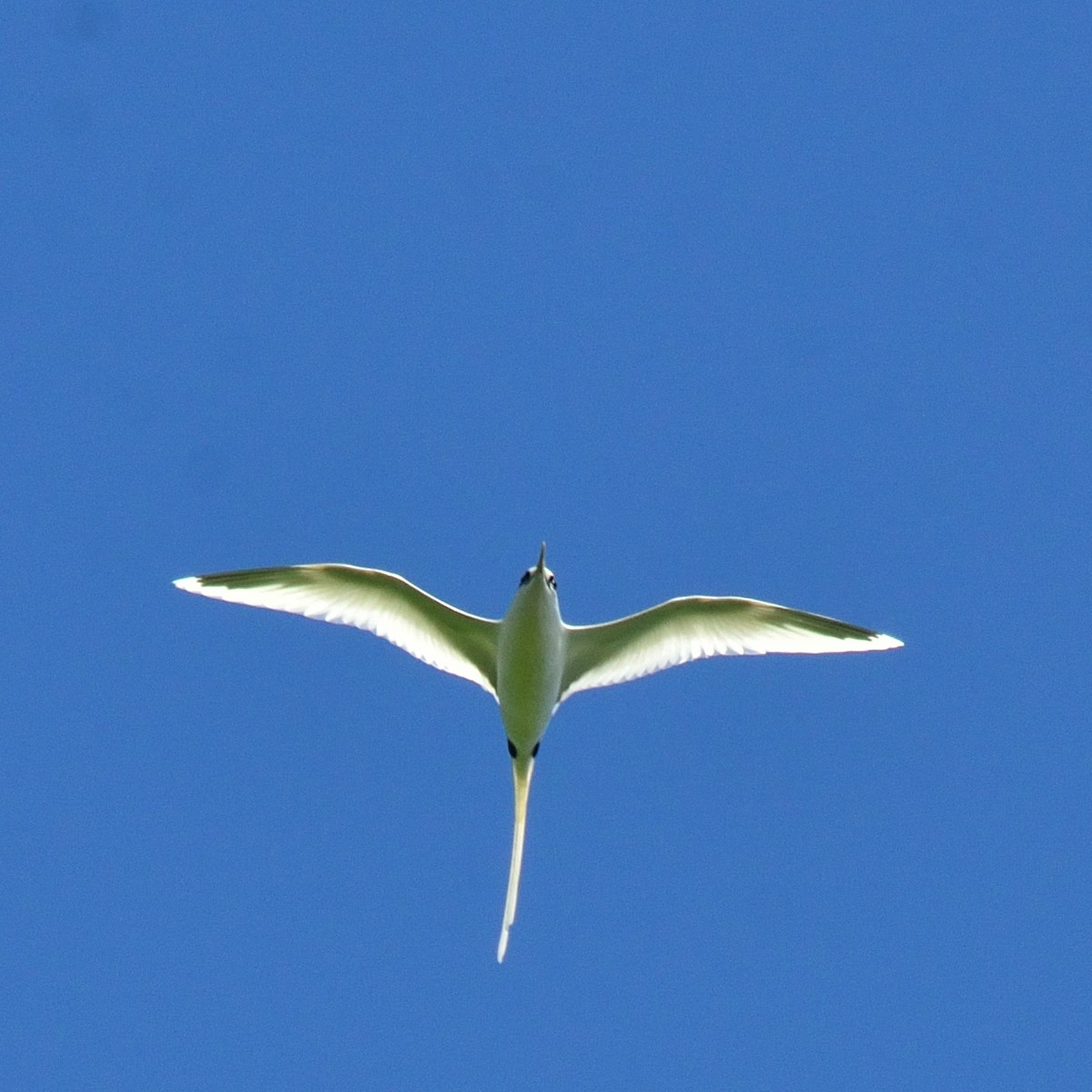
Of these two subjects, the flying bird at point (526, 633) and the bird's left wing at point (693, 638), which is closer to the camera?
the flying bird at point (526, 633)

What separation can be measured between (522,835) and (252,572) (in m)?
3.49

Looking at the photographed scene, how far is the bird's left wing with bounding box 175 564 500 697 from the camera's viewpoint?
72.9 feet

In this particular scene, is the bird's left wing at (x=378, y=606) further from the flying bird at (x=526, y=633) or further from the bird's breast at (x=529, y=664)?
the bird's breast at (x=529, y=664)

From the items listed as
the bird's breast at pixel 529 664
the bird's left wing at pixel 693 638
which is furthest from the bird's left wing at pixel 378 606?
the bird's left wing at pixel 693 638

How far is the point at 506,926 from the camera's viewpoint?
22.4 metres

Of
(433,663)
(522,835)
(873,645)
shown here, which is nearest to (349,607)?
(433,663)

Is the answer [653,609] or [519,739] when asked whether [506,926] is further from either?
[653,609]

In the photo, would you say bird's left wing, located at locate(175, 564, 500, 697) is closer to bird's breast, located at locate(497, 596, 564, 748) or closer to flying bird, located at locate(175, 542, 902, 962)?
flying bird, located at locate(175, 542, 902, 962)

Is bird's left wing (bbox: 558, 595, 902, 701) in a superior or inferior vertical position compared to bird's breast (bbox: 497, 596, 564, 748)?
superior

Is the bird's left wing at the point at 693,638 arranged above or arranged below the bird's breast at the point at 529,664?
above

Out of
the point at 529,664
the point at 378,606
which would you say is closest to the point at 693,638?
the point at 529,664

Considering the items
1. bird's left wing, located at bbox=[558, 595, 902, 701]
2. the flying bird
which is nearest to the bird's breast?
the flying bird

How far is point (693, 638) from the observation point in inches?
893

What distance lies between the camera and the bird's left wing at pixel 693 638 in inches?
876
